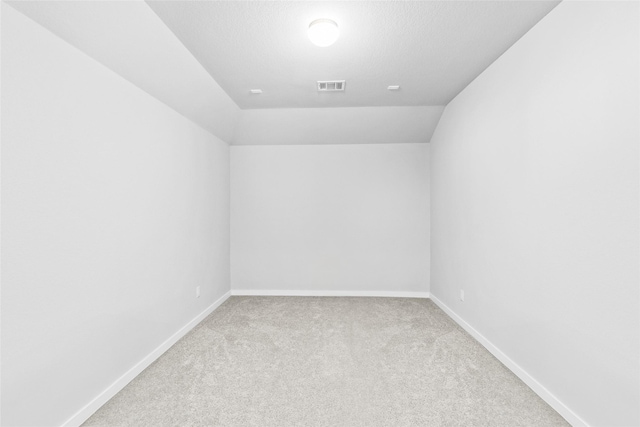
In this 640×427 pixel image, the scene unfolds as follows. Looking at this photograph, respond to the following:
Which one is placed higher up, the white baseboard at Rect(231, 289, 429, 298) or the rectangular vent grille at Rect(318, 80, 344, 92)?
the rectangular vent grille at Rect(318, 80, 344, 92)

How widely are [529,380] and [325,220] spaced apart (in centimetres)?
309

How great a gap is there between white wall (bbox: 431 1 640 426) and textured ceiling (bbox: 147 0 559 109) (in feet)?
0.98

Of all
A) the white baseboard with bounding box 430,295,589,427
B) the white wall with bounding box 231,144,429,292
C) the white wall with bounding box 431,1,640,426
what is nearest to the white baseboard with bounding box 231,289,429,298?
the white wall with bounding box 231,144,429,292

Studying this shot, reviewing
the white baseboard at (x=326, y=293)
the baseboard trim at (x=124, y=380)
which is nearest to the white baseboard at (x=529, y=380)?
the white baseboard at (x=326, y=293)

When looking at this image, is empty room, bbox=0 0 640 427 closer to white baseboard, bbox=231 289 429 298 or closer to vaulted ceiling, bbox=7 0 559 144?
vaulted ceiling, bbox=7 0 559 144

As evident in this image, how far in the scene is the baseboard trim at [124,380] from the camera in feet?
5.92

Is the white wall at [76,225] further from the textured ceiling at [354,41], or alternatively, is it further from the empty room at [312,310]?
the textured ceiling at [354,41]

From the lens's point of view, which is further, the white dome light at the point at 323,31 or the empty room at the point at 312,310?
the white dome light at the point at 323,31

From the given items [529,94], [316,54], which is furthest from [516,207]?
[316,54]

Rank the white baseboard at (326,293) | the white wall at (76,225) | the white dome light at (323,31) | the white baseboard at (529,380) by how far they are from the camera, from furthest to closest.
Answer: the white baseboard at (326,293)
the white dome light at (323,31)
the white baseboard at (529,380)
the white wall at (76,225)

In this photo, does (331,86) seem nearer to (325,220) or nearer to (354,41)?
(354,41)

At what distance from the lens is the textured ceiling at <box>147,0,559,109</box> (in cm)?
195

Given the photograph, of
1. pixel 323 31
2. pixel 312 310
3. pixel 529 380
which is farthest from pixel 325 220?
pixel 529 380

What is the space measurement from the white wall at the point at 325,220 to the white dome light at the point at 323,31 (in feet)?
8.29
